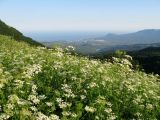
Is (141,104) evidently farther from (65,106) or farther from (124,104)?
(65,106)

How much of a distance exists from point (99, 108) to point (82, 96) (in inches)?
30.9

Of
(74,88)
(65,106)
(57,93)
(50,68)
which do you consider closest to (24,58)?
(50,68)

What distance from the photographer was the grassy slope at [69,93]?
9.51 metres

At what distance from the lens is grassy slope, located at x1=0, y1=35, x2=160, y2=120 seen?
31.2 feet

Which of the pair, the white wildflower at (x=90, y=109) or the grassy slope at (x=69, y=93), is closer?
the grassy slope at (x=69, y=93)

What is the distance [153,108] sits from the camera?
38.9 feet

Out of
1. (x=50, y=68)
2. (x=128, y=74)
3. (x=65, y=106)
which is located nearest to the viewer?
(x=65, y=106)

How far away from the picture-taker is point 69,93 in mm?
10461

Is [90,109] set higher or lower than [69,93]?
lower

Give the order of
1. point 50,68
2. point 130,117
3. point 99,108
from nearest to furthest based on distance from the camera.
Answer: point 99,108 < point 130,117 < point 50,68

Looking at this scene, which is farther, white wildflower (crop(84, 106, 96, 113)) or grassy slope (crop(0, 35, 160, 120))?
white wildflower (crop(84, 106, 96, 113))

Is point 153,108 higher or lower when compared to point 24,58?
lower

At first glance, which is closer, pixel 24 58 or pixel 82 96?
pixel 82 96

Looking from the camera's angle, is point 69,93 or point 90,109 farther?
point 69,93
